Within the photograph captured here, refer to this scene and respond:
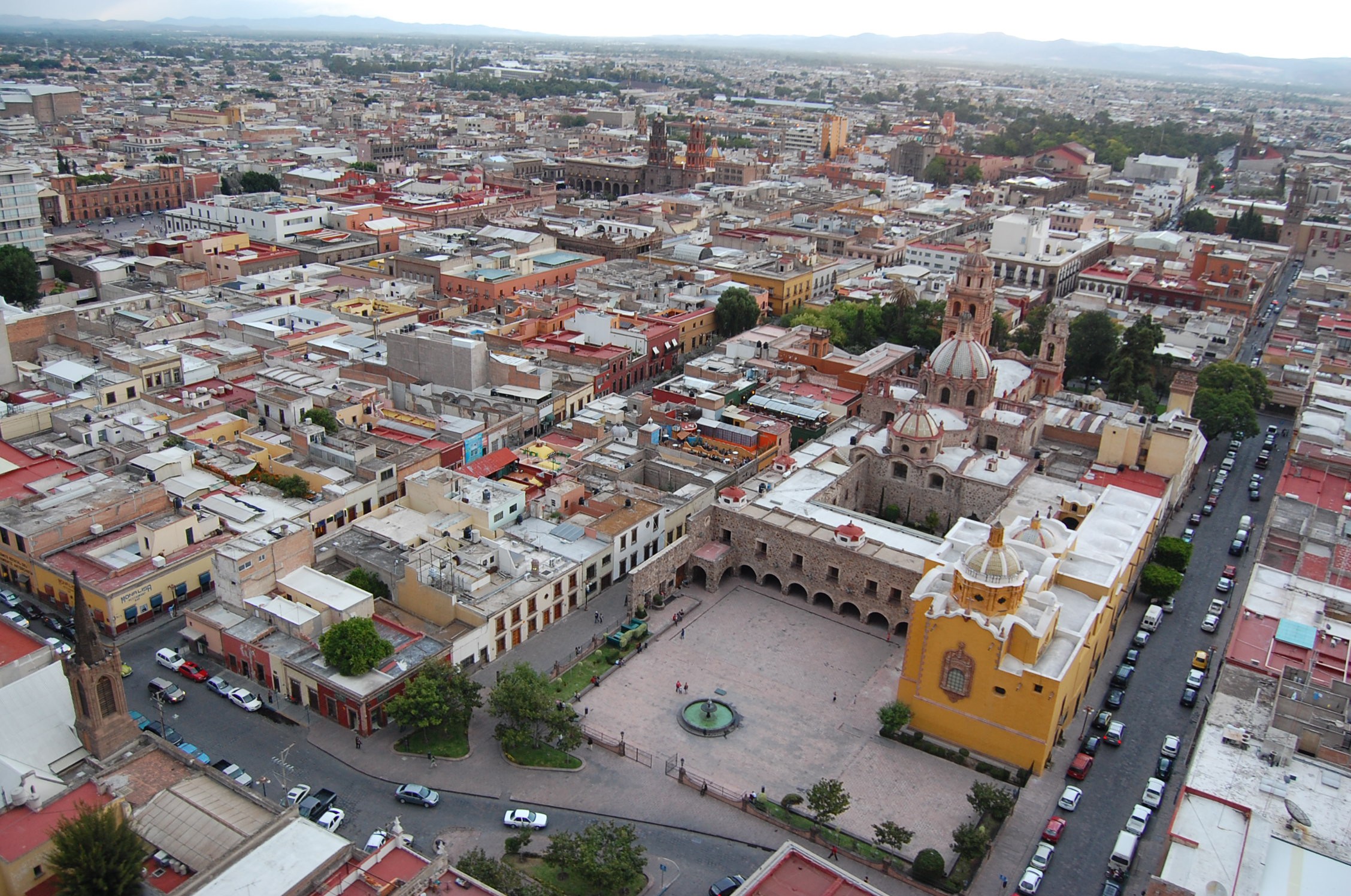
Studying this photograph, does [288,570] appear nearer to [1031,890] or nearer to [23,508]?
[23,508]

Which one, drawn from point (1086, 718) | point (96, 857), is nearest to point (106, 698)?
point (96, 857)

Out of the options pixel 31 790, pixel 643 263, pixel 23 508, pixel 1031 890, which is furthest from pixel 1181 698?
pixel 643 263

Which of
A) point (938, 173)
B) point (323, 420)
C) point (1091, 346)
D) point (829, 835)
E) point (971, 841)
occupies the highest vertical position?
point (938, 173)

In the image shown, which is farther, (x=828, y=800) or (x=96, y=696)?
(x=828, y=800)

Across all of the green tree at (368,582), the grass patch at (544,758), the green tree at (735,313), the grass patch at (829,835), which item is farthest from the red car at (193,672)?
the green tree at (735,313)

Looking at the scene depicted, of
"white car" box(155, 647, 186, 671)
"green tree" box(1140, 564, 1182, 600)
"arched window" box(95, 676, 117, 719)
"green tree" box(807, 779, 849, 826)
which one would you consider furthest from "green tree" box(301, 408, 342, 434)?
"green tree" box(1140, 564, 1182, 600)

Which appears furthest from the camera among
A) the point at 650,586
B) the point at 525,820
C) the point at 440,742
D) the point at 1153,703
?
the point at 650,586

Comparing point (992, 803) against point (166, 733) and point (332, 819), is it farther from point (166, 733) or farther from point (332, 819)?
point (166, 733)
